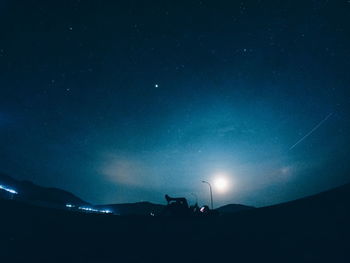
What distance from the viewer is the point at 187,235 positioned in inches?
393

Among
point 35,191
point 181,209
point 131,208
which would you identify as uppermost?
point 35,191

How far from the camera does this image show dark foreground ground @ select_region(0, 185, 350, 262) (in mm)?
7531

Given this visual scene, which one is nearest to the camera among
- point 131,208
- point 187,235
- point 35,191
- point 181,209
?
point 187,235

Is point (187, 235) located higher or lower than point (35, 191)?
lower

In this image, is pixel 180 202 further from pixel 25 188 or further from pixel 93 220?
pixel 25 188

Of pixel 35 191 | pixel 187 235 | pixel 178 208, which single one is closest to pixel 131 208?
pixel 35 191

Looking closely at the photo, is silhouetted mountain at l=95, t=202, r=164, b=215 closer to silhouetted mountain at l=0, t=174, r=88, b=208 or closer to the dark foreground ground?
silhouetted mountain at l=0, t=174, r=88, b=208

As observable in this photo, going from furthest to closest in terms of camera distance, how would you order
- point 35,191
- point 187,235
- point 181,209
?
point 35,191
point 181,209
point 187,235

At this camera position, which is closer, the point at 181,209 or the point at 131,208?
the point at 181,209

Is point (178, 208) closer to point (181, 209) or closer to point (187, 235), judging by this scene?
point (181, 209)

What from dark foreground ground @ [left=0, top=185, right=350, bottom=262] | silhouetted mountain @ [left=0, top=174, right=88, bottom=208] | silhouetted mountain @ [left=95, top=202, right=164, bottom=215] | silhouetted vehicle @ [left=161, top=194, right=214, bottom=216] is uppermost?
silhouetted mountain @ [left=0, top=174, right=88, bottom=208]

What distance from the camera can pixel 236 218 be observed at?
10.1 metres

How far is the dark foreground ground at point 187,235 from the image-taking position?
24.7 feet

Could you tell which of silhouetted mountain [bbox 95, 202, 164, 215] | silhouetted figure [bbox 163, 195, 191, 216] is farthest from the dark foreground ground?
silhouetted mountain [bbox 95, 202, 164, 215]
